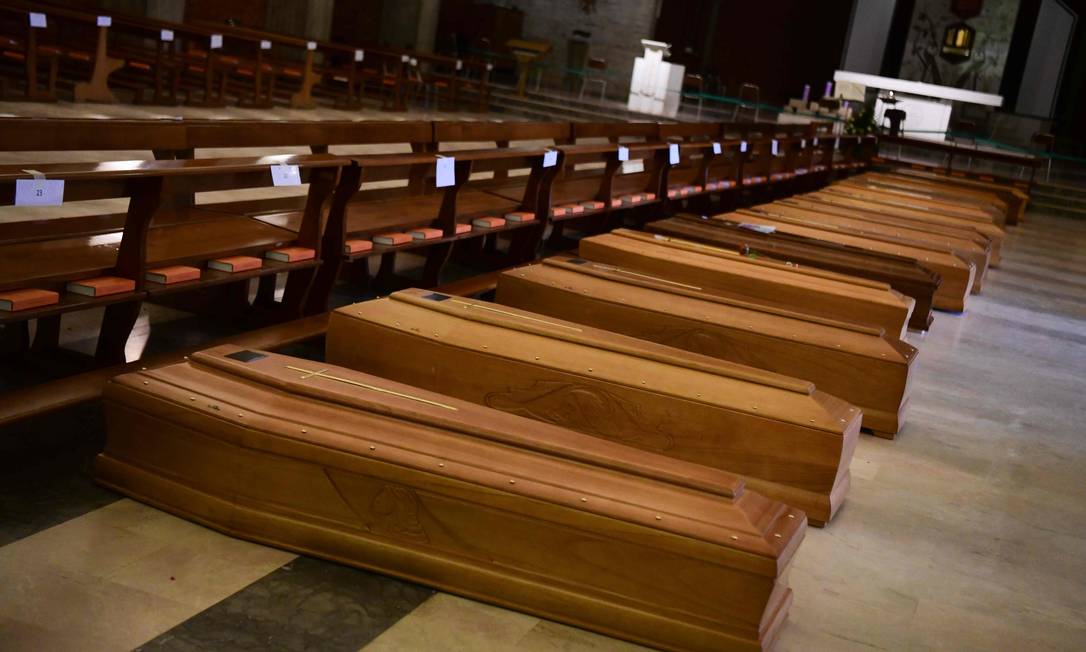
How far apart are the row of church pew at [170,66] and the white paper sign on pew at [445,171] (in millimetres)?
5623

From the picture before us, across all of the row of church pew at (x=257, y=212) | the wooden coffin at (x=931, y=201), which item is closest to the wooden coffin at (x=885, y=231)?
the wooden coffin at (x=931, y=201)

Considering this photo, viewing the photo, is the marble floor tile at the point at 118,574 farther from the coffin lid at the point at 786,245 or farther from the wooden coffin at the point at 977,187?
the wooden coffin at the point at 977,187

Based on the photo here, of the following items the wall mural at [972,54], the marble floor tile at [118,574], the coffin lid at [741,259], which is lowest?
the marble floor tile at [118,574]

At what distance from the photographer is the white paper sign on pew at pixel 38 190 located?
2.63m

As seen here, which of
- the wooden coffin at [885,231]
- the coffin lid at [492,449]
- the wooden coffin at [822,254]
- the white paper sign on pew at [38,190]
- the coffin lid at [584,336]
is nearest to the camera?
the coffin lid at [492,449]

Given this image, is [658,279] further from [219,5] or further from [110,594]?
[219,5]

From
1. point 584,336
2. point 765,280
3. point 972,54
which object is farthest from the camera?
point 972,54

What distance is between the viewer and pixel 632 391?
3283mm

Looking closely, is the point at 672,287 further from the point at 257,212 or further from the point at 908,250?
the point at 908,250

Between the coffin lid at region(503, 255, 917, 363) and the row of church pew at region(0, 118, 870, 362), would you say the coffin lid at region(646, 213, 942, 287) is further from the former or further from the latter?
the coffin lid at region(503, 255, 917, 363)

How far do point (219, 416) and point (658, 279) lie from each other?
2.43 meters

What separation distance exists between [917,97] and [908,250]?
55.3ft

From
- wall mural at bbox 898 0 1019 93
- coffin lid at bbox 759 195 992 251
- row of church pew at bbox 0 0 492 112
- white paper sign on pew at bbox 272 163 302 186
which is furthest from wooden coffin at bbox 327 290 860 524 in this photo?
wall mural at bbox 898 0 1019 93

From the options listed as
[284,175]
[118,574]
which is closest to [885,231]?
[284,175]
